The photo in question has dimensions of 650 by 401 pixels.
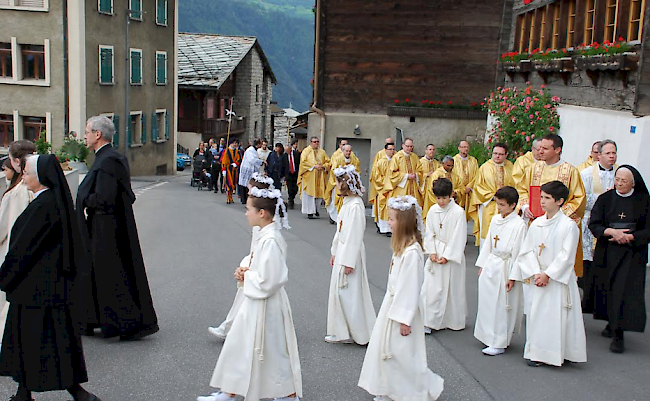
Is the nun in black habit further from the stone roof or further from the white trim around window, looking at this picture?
the stone roof

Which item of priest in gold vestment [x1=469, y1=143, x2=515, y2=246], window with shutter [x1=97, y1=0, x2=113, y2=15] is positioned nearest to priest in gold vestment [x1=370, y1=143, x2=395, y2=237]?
priest in gold vestment [x1=469, y1=143, x2=515, y2=246]

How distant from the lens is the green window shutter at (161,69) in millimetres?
40156

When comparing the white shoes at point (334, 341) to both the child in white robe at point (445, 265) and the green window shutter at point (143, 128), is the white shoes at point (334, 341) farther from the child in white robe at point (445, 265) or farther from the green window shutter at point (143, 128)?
the green window shutter at point (143, 128)

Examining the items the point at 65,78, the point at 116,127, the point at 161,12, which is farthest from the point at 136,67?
the point at 65,78

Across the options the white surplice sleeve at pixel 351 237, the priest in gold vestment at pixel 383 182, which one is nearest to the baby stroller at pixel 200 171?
the priest in gold vestment at pixel 383 182

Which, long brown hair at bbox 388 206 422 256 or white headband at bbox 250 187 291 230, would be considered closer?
white headband at bbox 250 187 291 230

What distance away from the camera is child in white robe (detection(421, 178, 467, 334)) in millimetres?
8195

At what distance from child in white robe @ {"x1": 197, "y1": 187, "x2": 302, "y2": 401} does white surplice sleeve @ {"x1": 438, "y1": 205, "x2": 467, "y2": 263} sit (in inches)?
115

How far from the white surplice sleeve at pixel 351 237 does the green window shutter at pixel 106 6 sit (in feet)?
93.8

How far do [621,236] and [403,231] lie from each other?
2.85 metres

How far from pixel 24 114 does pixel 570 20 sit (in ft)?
76.6

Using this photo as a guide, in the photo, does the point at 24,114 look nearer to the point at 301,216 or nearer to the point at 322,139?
the point at 322,139

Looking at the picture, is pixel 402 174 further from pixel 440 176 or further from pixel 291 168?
pixel 291 168

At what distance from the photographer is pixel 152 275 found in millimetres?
10414
